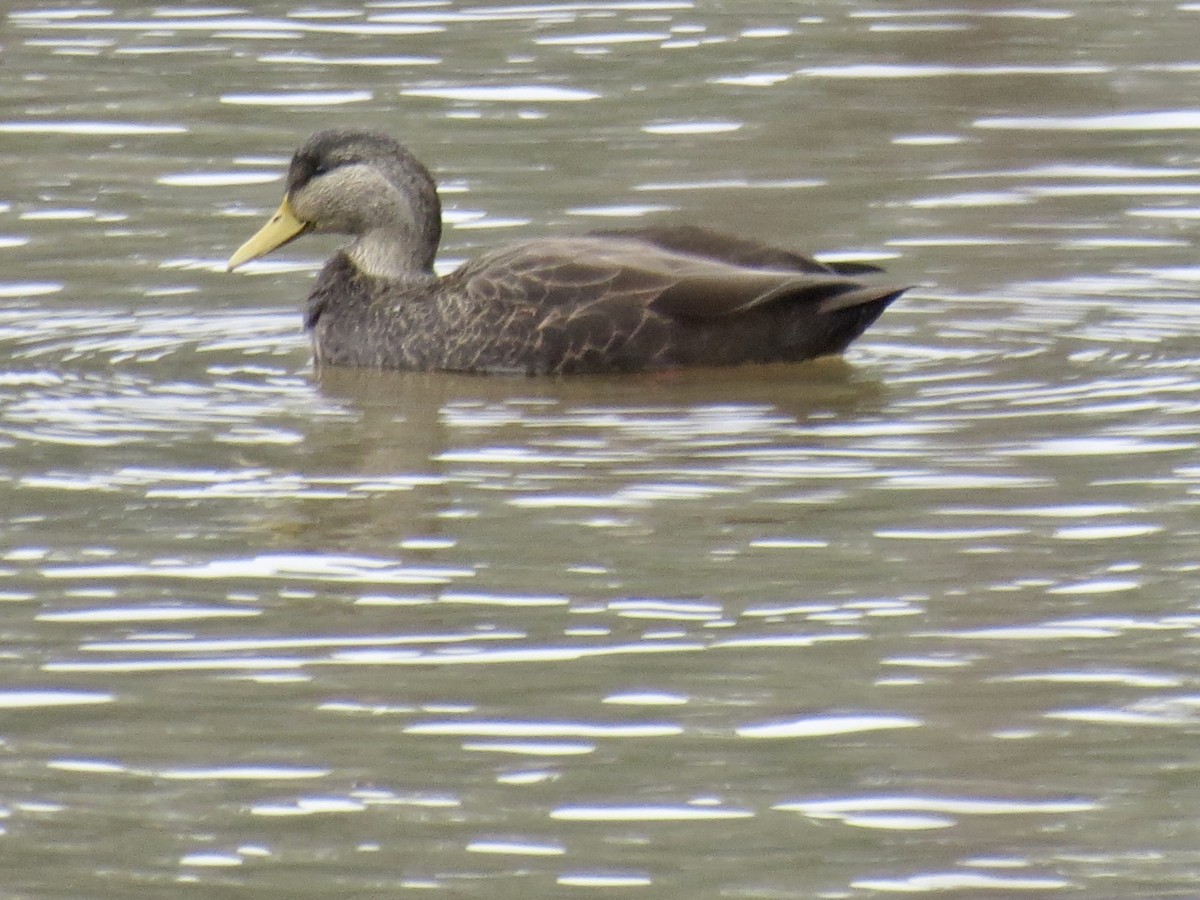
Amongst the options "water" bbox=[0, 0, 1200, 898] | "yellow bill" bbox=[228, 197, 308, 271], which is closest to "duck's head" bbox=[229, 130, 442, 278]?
"yellow bill" bbox=[228, 197, 308, 271]

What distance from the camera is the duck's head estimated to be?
457 inches

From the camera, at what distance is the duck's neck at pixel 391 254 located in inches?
457

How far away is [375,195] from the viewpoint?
38.2 ft

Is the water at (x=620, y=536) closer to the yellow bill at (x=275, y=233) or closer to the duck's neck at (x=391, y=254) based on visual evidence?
the yellow bill at (x=275, y=233)

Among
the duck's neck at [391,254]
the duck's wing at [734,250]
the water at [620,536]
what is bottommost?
the water at [620,536]

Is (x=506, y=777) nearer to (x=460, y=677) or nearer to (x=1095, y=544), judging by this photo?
(x=460, y=677)

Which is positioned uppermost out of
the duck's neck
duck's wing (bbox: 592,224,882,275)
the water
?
duck's wing (bbox: 592,224,882,275)

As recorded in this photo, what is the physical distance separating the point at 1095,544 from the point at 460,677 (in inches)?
73.7

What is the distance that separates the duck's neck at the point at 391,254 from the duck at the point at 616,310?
0.36 metres

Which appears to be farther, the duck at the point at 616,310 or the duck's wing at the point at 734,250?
the duck's wing at the point at 734,250

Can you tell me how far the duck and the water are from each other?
0.12 meters

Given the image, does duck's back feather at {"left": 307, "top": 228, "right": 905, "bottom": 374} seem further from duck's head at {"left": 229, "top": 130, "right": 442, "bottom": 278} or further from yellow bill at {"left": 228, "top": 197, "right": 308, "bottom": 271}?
yellow bill at {"left": 228, "top": 197, "right": 308, "bottom": 271}

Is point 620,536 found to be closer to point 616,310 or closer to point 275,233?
point 616,310

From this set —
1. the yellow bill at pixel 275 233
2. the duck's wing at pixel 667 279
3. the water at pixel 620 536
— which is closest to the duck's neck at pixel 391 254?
the yellow bill at pixel 275 233
